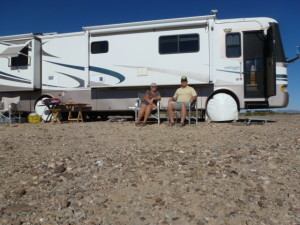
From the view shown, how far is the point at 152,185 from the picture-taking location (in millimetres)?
2178

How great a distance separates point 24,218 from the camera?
1.66 meters

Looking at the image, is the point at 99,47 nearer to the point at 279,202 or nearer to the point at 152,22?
the point at 152,22

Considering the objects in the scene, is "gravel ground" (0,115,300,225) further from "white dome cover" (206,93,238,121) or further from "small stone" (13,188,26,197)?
"white dome cover" (206,93,238,121)

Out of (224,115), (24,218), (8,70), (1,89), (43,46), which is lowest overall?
(24,218)

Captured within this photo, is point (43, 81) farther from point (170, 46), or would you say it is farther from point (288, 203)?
point (288, 203)

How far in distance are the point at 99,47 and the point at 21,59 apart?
9.29 ft

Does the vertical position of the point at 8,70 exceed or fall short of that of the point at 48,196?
it exceeds it

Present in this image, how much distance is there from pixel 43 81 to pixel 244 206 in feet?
26.4

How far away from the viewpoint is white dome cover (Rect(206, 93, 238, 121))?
6.64 metres

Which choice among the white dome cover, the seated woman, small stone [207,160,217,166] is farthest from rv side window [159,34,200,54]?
small stone [207,160,217,166]

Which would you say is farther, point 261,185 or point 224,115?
point 224,115

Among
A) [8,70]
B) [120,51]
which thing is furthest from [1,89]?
[120,51]

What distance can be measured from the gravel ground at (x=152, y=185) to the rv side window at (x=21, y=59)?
18.8 feet

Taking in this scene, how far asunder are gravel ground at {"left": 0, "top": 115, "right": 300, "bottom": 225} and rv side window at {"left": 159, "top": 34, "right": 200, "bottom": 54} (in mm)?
4207
